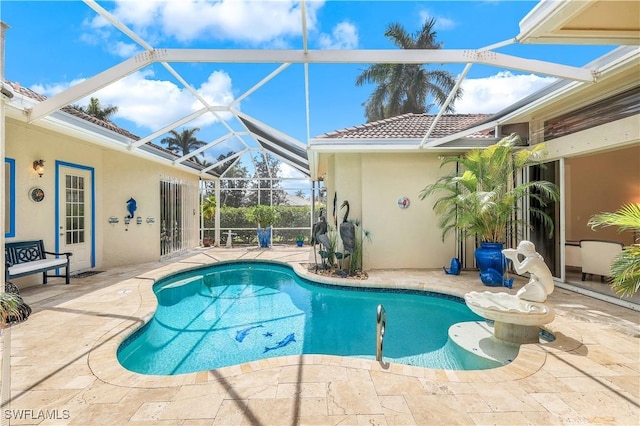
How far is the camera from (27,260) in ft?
22.5

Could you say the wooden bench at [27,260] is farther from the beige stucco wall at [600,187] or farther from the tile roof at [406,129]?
the beige stucco wall at [600,187]

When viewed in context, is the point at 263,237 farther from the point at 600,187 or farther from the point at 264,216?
the point at 600,187

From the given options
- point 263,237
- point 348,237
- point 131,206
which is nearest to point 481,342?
point 348,237

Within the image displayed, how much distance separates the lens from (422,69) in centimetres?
2205

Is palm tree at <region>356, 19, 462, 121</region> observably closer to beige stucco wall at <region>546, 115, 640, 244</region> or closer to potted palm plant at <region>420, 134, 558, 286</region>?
beige stucco wall at <region>546, 115, 640, 244</region>

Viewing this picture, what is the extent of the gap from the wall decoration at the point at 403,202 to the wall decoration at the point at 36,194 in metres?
9.38

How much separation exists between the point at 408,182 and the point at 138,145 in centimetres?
796

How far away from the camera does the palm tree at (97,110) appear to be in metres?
26.7

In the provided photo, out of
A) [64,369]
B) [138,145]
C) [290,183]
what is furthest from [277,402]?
[290,183]

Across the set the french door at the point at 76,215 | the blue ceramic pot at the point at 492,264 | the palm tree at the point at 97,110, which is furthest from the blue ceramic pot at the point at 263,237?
the palm tree at the point at 97,110

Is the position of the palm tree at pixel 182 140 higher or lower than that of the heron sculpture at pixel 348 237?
higher

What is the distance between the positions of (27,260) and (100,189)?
130 inches

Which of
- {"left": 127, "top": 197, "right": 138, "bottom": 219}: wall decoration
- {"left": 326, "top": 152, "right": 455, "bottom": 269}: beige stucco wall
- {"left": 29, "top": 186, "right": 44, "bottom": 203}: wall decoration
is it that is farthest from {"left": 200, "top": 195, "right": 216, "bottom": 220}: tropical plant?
{"left": 326, "top": 152, "right": 455, "bottom": 269}: beige stucco wall

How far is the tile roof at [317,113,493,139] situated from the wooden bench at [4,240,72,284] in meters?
7.17
